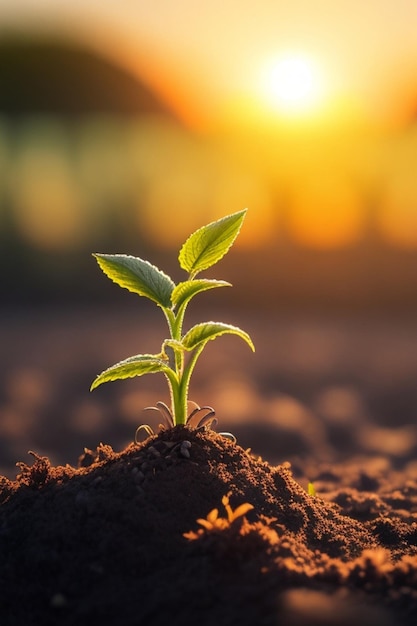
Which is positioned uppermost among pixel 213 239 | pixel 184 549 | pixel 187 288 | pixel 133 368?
pixel 213 239

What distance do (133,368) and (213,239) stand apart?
61cm

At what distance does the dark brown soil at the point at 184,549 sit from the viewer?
2236 mm

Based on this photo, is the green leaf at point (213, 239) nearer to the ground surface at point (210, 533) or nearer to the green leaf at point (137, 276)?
the green leaf at point (137, 276)

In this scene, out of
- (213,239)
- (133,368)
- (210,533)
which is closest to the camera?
(210,533)

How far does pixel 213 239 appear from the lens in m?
3.00

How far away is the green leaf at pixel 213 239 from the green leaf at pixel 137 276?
0.48 ft

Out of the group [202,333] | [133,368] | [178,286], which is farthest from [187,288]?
[133,368]

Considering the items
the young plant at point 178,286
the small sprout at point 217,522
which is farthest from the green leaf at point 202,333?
the small sprout at point 217,522

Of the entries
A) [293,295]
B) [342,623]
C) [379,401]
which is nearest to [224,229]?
[342,623]

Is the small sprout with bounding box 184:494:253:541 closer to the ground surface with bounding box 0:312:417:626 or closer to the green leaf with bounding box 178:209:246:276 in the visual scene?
the ground surface with bounding box 0:312:417:626

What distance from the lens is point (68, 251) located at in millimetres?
13180

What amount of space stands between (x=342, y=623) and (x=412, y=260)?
37.7ft

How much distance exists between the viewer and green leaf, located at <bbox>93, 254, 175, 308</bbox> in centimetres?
293

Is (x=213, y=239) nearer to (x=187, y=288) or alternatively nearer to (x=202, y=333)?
(x=187, y=288)
